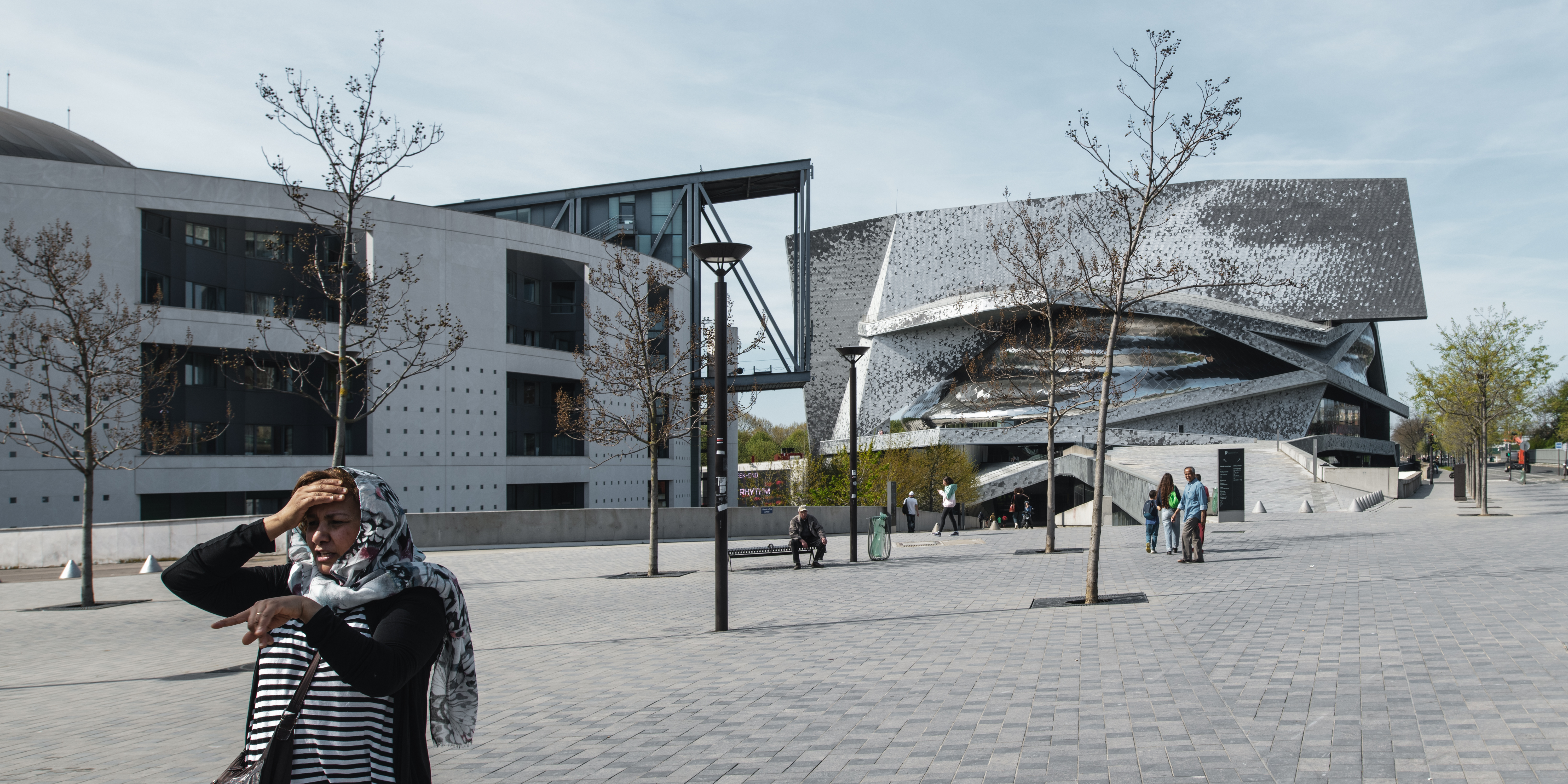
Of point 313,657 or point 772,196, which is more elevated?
point 772,196

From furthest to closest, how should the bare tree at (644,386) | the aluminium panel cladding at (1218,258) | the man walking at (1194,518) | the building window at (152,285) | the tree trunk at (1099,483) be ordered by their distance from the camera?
the aluminium panel cladding at (1218,258), the building window at (152,285), the bare tree at (644,386), the man walking at (1194,518), the tree trunk at (1099,483)

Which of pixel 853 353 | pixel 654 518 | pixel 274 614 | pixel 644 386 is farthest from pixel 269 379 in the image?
pixel 274 614

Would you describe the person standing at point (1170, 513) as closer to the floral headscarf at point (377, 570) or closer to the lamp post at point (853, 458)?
the lamp post at point (853, 458)

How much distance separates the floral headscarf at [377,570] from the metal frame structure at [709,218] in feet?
157

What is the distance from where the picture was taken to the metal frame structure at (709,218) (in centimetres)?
5319

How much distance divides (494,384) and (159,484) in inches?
446

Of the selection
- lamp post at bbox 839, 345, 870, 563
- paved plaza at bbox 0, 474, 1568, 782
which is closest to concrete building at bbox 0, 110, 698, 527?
lamp post at bbox 839, 345, 870, 563

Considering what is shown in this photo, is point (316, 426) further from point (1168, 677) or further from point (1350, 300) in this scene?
point (1350, 300)

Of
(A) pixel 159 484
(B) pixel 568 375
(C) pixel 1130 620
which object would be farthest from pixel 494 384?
(C) pixel 1130 620

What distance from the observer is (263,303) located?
3809 cm

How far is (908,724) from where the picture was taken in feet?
20.8

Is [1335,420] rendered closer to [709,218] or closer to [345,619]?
[709,218]

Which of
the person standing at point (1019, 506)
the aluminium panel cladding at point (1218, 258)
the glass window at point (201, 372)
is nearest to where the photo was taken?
the glass window at point (201, 372)

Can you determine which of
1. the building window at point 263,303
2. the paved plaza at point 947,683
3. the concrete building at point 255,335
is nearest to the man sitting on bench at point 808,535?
the paved plaza at point 947,683
